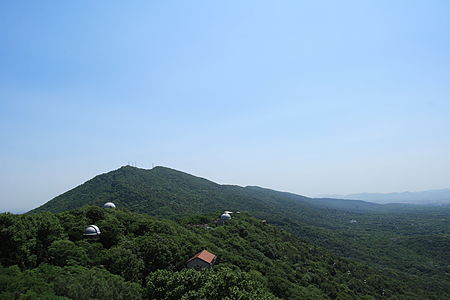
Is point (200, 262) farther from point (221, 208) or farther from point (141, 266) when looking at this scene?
point (221, 208)

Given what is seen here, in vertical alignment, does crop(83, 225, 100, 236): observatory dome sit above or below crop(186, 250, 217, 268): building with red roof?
above

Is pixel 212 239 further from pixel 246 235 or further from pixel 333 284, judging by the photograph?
pixel 333 284

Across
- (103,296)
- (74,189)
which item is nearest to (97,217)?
(103,296)

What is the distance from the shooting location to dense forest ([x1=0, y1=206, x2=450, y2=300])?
2052cm

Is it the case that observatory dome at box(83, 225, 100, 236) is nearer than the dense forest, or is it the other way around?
the dense forest

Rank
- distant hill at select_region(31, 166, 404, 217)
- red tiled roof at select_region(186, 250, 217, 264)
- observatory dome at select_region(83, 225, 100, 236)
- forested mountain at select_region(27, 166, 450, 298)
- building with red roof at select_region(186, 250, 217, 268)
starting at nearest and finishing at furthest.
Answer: building with red roof at select_region(186, 250, 217, 268), red tiled roof at select_region(186, 250, 217, 264), observatory dome at select_region(83, 225, 100, 236), forested mountain at select_region(27, 166, 450, 298), distant hill at select_region(31, 166, 404, 217)

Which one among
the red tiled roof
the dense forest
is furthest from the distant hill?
the red tiled roof

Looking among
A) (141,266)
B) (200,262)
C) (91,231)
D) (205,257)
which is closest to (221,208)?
(91,231)

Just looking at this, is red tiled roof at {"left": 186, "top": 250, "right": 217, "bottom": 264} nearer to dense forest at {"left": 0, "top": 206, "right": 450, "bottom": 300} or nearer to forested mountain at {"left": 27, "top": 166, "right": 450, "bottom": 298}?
dense forest at {"left": 0, "top": 206, "right": 450, "bottom": 300}

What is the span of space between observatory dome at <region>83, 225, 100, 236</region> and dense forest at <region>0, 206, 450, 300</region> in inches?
25.1

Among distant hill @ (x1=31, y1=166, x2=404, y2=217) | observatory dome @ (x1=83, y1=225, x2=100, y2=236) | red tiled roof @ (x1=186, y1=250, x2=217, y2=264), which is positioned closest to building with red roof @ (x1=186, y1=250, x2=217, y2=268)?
red tiled roof @ (x1=186, y1=250, x2=217, y2=264)

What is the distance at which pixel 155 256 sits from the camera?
3191cm

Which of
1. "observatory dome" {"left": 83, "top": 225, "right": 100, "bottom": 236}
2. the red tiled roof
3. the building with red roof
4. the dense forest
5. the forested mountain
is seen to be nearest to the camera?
the dense forest

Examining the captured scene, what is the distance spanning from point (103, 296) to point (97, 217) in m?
23.5
